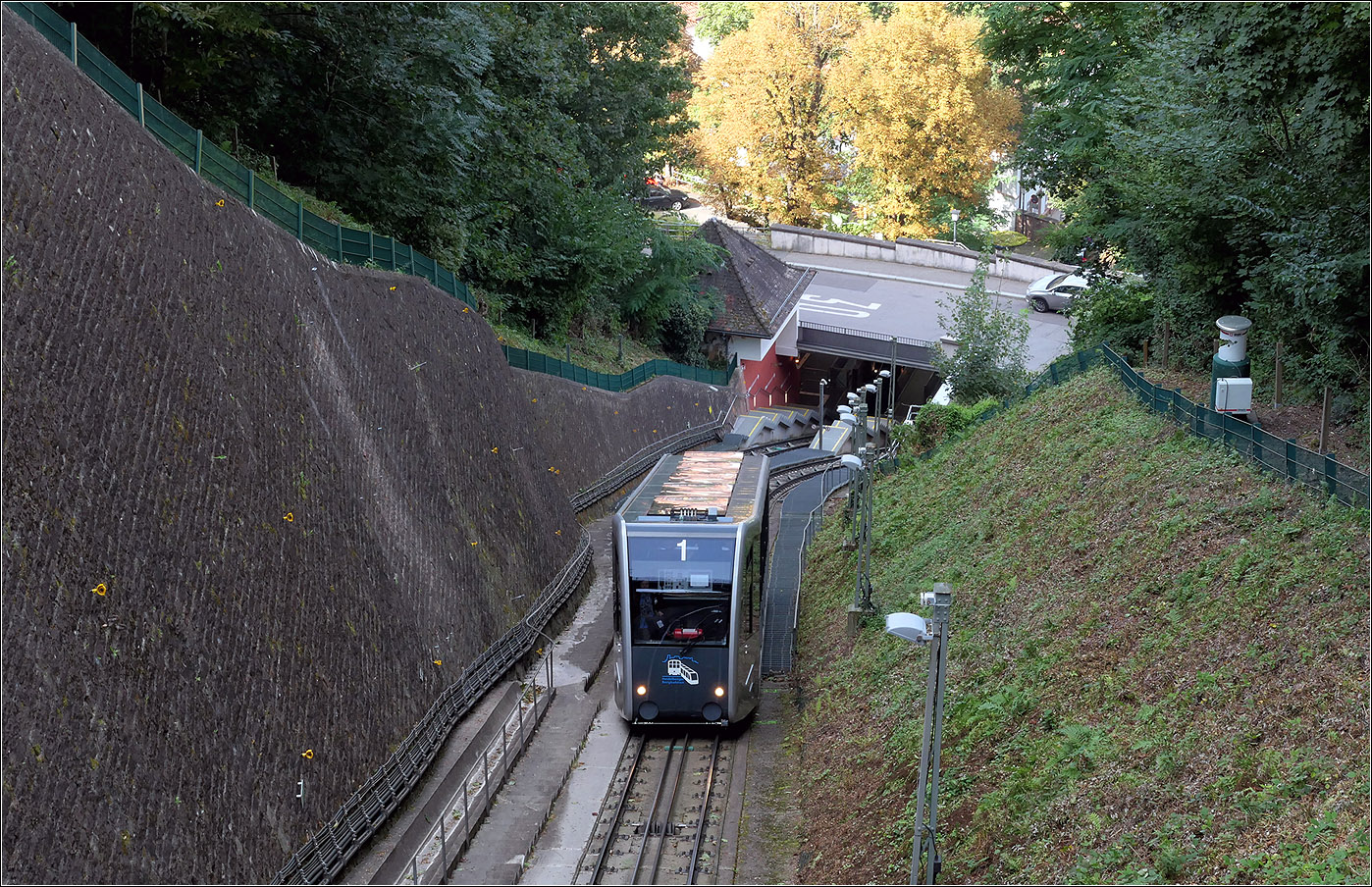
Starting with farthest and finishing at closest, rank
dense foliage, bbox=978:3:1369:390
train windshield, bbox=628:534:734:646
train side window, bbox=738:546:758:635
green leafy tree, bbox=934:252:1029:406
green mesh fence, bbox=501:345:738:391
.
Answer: green leafy tree, bbox=934:252:1029:406 < green mesh fence, bbox=501:345:738:391 < train side window, bbox=738:546:758:635 < train windshield, bbox=628:534:734:646 < dense foliage, bbox=978:3:1369:390

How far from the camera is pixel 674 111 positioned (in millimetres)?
48000

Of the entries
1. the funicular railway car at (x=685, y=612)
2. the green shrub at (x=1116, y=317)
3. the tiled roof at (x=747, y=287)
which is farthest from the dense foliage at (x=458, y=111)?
the green shrub at (x=1116, y=317)

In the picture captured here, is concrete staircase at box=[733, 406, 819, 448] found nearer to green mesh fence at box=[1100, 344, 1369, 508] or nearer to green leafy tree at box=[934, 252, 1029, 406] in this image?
green leafy tree at box=[934, 252, 1029, 406]

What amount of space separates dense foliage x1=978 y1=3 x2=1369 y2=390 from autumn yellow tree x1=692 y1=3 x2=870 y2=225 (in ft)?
115

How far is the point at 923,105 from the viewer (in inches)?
2383

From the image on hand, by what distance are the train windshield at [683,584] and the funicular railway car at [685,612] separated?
0.01m

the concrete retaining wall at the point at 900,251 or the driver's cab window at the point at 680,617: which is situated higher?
the concrete retaining wall at the point at 900,251

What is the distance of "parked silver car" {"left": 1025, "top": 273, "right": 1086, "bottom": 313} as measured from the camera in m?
56.0

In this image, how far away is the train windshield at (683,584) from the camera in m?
18.1

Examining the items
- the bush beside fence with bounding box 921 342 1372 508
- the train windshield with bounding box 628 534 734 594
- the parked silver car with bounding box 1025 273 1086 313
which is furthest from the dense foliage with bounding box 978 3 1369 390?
the parked silver car with bounding box 1025 273 1086 313

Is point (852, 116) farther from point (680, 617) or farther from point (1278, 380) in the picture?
point (680, 617)

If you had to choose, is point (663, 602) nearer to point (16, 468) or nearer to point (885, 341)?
point (16, 468)

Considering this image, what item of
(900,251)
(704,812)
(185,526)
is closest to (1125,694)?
(704,812)

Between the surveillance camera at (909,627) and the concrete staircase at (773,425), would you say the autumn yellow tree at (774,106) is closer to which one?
the concrete staircase at (773,425)
